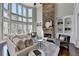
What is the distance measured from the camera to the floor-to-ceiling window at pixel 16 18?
2189 mm

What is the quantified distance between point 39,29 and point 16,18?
0.50m

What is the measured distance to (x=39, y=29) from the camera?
2.26 meters

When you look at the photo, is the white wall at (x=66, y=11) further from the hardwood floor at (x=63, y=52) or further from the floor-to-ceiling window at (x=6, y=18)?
the floor-to-ceiling window at (x=6, y=18)

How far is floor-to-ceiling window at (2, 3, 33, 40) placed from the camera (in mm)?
2189

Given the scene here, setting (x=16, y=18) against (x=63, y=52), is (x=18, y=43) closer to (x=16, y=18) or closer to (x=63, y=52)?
(x=16, y=18)

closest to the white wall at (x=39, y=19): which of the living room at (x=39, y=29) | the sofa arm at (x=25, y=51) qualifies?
the living room at (x=39, y=29)

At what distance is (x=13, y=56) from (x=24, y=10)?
909 mm

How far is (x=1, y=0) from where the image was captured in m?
2.19

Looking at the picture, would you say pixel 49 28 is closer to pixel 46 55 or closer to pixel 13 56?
pixel 46 55

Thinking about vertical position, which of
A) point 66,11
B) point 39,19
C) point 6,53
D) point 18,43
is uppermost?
point 66,11

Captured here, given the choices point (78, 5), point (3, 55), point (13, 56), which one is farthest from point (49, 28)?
point (3, 55)

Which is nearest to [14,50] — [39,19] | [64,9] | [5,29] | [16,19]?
[5,29]

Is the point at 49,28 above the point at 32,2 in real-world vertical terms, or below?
below

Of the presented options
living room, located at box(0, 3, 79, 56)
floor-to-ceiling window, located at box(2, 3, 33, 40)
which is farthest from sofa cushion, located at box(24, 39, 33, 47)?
floor-to-ceiling window, located at box(2, 3, 33, 40)
